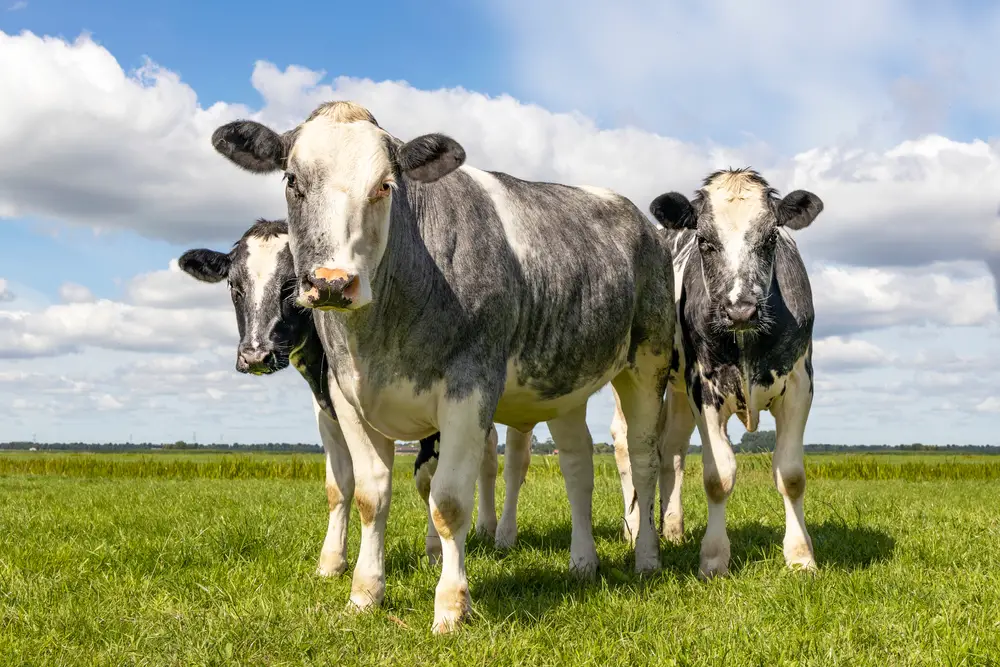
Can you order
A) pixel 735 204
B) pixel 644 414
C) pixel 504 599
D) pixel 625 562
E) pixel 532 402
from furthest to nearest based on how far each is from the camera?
pixel 625 562 < pixel 644 414 < pixel 735 204 < pixel 532 402 < pixel 504 599

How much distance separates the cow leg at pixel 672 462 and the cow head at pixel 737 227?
1972 mm

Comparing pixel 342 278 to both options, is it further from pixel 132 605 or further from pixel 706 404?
pixel 706 404

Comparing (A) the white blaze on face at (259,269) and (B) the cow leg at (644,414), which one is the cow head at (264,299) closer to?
(A) the white blaze on face at (259,269)

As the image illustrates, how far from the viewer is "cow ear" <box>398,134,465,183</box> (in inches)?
201

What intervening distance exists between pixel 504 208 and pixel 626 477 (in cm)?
378

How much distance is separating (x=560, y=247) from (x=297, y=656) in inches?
125

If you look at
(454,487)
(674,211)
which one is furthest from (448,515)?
(674,211)

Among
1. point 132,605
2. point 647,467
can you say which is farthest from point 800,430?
point 132,605

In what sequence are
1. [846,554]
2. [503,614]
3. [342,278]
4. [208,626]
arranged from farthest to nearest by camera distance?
[846,554] < [503,614] < [208,626] < [342,278]

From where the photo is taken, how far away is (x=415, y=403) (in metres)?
5.34

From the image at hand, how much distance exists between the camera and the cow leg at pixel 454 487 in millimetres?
5168

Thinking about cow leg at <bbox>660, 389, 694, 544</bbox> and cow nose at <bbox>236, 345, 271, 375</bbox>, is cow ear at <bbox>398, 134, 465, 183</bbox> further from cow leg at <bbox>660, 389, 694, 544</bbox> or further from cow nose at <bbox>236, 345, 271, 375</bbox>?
cow leg at <bbox>660, 389, 694, 544</bbox>

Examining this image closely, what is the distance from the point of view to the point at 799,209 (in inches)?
280

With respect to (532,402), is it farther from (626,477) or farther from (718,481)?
(626,477)
